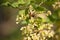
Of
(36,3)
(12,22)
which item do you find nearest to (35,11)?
(36,3)

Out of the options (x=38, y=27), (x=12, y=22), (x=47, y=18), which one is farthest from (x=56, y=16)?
(x=12, y=22)

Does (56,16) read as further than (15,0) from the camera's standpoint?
Yes

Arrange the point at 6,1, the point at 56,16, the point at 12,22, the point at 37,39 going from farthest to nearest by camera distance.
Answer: the point at 12,22
the point at 56,16
the point at 6,1
the point at 37,39

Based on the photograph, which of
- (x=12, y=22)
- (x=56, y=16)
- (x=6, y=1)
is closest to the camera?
(x=6, y=1)

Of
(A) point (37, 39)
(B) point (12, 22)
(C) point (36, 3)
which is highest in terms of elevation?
(B) point (12, 22)

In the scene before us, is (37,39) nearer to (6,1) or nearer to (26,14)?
(26,14)

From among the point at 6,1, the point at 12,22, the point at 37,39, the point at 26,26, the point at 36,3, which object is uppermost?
the point at 12,22

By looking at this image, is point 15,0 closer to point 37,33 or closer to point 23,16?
point 23,16

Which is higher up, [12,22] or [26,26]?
[12,22]

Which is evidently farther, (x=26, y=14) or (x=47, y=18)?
(x=47, y=18)
